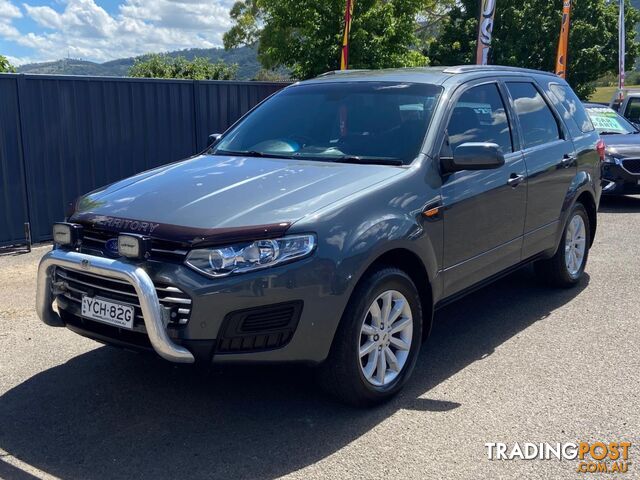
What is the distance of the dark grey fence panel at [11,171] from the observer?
7.82 m

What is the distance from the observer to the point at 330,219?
3.53 meters

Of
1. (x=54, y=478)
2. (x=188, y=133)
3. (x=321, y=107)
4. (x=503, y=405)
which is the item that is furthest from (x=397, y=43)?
(x=54, y=478)

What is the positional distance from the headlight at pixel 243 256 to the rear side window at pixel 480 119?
1551mm

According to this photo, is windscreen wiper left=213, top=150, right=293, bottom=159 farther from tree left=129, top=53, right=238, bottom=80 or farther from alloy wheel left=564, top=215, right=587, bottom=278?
tree left=129, top=53, right=238, bottom=80

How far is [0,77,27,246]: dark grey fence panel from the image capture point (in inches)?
308

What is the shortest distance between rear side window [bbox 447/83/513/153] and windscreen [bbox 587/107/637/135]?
766cm

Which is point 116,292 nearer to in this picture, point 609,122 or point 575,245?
point 575,245

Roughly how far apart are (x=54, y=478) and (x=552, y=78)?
509 cm

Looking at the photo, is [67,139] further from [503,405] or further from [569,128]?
[503,405]

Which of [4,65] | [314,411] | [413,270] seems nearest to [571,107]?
[413,270]

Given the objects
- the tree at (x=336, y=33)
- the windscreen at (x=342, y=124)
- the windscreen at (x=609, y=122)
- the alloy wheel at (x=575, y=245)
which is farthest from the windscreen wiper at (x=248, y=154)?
the tree at (x=336, y=33)

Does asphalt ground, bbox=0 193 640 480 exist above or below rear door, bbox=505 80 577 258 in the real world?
below

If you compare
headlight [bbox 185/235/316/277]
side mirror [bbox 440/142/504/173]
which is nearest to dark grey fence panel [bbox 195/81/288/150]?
side mirror [bbox 440/142/504/173]

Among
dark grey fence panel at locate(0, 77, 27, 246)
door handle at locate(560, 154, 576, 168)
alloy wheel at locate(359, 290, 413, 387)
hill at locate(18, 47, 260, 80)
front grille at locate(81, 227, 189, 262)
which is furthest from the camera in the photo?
hill at locate(18, 47, 260, 80)
